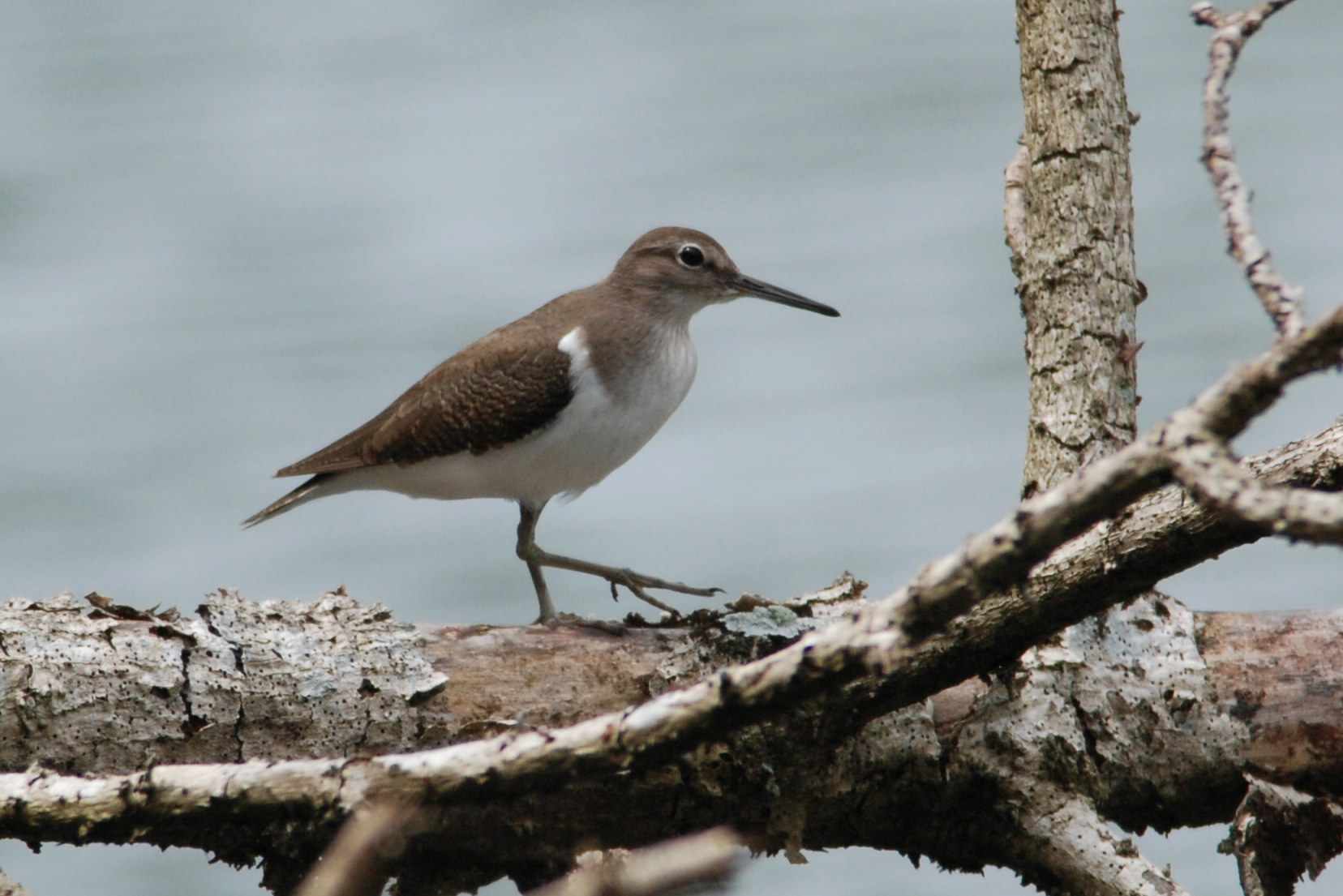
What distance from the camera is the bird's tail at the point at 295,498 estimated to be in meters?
7.26

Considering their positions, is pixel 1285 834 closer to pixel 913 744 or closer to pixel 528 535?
pixel 913 744

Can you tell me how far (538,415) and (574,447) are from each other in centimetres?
19

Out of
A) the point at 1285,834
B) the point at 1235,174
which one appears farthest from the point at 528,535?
the point at 1235,174

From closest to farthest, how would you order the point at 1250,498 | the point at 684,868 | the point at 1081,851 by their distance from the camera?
the point at 684,868, the point at 1250,498, the point at 1081,851

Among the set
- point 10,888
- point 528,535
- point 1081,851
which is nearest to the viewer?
point 10,888

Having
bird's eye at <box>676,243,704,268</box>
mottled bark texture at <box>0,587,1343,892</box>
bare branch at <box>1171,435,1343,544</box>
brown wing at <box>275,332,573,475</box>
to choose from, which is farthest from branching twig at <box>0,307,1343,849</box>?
bird's eye at <box>676,243,704,268</box>

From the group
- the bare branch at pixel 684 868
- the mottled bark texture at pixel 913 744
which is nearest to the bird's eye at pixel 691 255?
the mottled bark texture at pixel 913 744

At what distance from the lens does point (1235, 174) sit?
2.81 m

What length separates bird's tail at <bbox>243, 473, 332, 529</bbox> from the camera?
23.8ft

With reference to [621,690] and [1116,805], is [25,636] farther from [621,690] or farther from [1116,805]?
[1116,805]

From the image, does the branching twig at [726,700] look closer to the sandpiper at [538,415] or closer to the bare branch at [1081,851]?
the bare branch at [1081,851]

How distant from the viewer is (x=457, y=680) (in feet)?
14.8

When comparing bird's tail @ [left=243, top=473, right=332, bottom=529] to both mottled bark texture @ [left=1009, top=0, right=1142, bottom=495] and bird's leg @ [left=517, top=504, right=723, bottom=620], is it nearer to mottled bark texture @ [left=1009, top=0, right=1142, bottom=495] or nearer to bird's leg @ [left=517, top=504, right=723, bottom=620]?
bird's leg @ [left=517, top=504, right=723, bottom=620]

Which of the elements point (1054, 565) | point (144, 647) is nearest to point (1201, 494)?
point (1054, 565)
